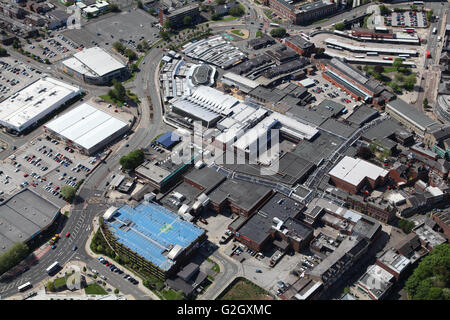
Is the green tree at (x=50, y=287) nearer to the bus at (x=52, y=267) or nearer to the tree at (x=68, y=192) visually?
the bus at (x=52, y=267)

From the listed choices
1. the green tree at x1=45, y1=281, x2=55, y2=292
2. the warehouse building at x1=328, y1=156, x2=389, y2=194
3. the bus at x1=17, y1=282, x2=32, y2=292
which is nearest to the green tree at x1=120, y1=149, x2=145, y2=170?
the green tree at x1=45, y1=281, x2=55, y2=292

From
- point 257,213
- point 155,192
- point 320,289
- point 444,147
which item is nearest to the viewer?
point 320,289

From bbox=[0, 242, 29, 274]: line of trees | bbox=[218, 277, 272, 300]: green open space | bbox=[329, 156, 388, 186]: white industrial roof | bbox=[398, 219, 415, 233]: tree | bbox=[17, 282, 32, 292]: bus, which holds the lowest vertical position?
bbox=[218, 277, 272, 300]: green open space

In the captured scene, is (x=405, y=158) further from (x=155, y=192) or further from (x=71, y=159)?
(x=71, y=159)

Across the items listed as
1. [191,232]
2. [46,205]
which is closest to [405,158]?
[191,232]
